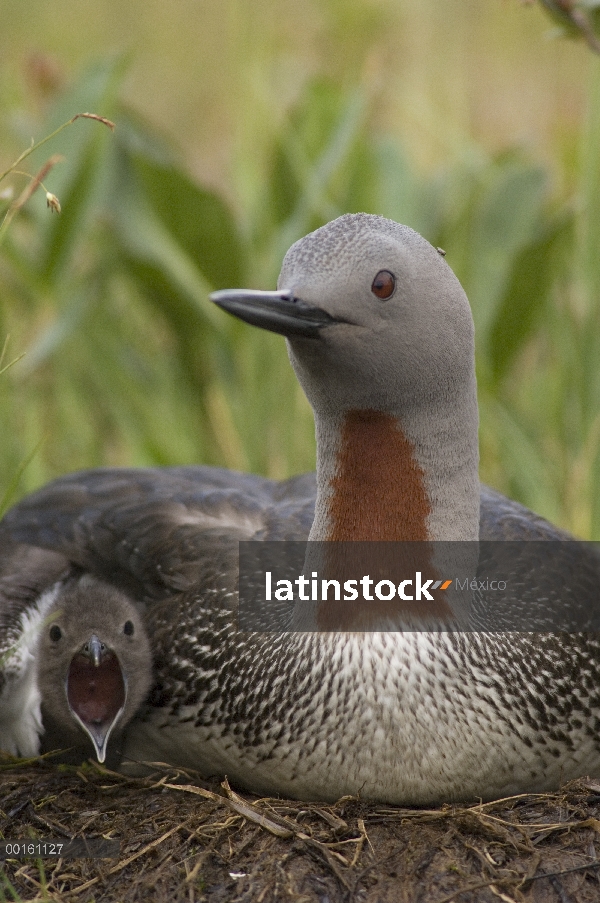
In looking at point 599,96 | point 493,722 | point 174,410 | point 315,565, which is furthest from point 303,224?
point 493,722

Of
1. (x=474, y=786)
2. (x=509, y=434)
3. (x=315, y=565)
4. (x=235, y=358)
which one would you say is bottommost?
(x=474, y=786)

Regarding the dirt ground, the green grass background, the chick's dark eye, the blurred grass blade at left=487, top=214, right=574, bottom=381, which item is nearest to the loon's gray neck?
the chick's dark eye

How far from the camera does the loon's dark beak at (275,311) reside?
271 centimetres

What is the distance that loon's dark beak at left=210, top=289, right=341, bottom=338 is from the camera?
2713mm

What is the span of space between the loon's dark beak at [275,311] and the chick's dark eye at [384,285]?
0.50 ft

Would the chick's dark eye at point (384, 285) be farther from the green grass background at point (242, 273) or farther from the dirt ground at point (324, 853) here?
the green grass background at point (242, 273)

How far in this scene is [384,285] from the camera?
289cm

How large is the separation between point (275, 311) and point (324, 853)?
127 centimetres

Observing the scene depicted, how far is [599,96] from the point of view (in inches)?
175

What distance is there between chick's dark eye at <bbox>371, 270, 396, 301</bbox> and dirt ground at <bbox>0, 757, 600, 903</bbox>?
125 centimetres

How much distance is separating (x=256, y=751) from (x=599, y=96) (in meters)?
2.65

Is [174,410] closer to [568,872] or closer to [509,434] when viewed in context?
[509,434]

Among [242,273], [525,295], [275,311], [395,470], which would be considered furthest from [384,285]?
[242,273]

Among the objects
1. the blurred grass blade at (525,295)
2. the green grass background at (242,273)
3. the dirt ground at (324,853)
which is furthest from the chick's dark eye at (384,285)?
the blurred grass blade at (525,295)
